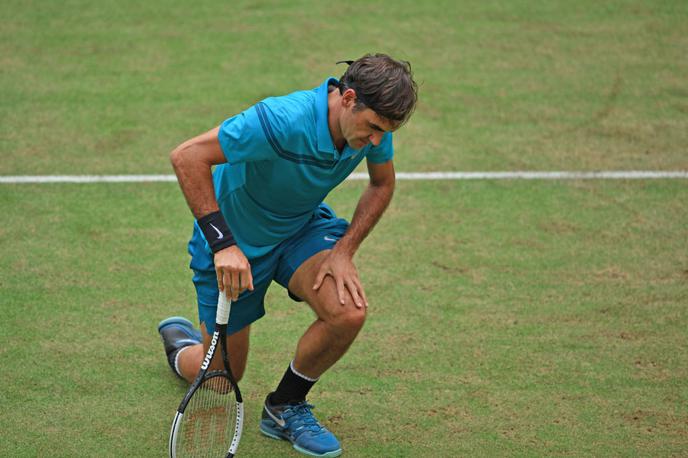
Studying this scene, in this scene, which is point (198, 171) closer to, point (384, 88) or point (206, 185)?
point (206, 185)

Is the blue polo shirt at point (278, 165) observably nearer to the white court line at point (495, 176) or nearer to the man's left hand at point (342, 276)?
the man's left hand at point (342, 276)

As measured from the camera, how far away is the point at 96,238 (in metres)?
6.94

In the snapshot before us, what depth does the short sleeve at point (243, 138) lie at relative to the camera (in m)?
4.50

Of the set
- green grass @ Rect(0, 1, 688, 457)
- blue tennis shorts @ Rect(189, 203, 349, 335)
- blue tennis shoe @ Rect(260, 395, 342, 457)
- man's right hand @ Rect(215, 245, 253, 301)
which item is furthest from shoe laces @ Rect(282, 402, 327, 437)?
man's right hand @ Rect(215, 245, 253, 301)

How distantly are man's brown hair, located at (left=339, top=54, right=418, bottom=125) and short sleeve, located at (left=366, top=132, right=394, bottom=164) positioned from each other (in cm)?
45

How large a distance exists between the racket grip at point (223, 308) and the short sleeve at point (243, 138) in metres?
0.59

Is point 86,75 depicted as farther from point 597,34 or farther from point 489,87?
point 597,34

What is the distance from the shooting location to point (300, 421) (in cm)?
501

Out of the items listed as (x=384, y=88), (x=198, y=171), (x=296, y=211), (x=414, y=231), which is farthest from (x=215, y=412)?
(x=414, y=231)

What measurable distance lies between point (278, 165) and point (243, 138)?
279 mm

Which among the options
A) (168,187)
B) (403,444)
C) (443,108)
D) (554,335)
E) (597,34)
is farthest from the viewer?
(597,34)

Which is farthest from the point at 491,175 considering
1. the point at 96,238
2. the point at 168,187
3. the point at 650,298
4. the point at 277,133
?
the point at 277,133

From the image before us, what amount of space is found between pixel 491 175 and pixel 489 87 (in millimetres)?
1595

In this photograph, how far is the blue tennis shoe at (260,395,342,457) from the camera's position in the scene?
4.96 metres
